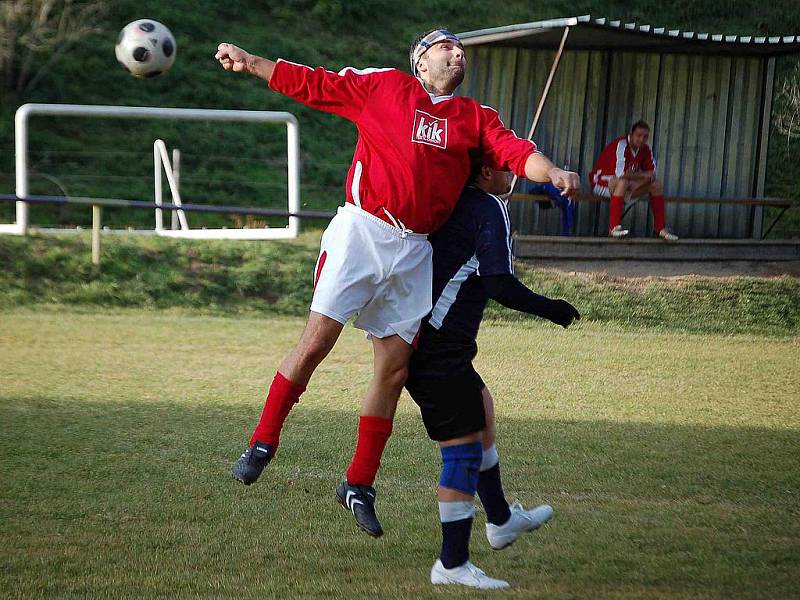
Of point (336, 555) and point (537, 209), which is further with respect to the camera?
point (537, 209)

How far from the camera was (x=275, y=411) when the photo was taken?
372cm

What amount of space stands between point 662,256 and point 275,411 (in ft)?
26.1

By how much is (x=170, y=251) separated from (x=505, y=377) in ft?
16.7

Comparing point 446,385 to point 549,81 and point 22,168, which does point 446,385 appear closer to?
point 549,81

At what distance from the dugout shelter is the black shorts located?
7686 millimetres

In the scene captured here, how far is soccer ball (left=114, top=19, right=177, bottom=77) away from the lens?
6305mm

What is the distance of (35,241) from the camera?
1109cm

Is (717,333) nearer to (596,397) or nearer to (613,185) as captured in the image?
(613,185)

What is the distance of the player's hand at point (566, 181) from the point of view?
3344mm

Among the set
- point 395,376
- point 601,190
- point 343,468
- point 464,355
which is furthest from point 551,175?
point 601,190

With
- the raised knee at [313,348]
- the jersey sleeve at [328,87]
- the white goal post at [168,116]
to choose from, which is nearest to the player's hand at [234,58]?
the jersey sleeve at [328,87]

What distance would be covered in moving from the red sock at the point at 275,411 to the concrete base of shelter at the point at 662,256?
6967mm

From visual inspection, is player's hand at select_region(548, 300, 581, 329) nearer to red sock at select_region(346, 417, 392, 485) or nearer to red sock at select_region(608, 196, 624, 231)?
red sock at select_region(346, 417, 392, 485)

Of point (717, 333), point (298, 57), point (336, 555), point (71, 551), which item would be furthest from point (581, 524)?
point (298, 57)
